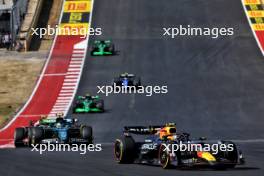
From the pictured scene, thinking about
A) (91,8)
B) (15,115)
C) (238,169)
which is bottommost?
(238,169)

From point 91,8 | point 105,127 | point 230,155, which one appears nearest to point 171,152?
point 230,155

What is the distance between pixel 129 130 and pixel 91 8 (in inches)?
1931

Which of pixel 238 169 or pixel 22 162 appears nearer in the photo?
pixel 238 169

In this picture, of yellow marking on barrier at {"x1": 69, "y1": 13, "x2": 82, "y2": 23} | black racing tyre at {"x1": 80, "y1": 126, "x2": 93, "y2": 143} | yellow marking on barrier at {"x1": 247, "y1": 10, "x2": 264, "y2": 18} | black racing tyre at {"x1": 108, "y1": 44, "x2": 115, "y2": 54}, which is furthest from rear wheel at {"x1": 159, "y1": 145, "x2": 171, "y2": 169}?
yellow marking on barrier at {"x1": 247, "y1": 10, "x2": 264, "y2": 18}

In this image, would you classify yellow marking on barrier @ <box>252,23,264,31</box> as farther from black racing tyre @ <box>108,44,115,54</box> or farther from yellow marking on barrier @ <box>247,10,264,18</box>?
black racing tyre @ <box>108,44,115,54</box>

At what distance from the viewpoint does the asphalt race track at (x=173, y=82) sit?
25.8m

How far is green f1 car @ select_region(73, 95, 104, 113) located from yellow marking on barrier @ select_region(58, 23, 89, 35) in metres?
→ 22.5

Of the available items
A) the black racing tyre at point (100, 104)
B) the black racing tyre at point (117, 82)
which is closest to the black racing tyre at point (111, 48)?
the black racing tyre at point (117, 82)

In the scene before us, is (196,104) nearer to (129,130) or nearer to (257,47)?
(257,47)

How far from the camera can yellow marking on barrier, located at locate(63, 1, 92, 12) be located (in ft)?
242

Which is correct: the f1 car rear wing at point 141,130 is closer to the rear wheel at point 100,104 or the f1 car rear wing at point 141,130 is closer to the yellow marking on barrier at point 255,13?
the rear wheel at point 100,104

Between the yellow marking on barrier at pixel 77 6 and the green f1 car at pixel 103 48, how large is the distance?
36.9 feet

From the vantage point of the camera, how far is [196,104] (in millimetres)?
47938

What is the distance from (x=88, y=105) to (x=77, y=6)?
29.6 m
